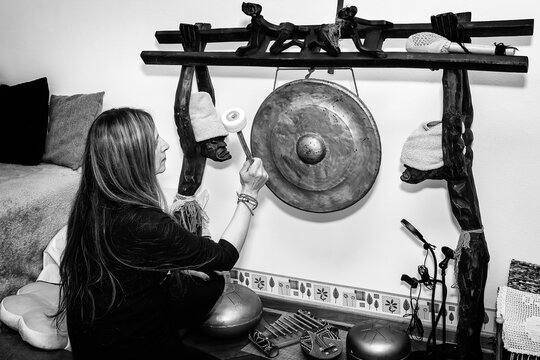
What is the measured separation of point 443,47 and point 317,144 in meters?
0.51

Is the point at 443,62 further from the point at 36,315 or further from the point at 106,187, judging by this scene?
the point at 36,315

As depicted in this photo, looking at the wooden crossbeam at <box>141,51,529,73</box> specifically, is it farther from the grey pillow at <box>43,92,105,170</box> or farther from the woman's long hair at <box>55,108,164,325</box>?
the grey pillow at <box>43,92,105,170</box>

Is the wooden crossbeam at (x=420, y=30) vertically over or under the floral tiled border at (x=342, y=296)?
over

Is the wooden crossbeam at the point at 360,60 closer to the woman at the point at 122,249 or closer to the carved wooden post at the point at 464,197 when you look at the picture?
the carved wooden post at the point at 464,197

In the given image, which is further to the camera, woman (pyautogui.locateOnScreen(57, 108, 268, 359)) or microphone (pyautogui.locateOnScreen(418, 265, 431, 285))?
microphone (pyautogui.locateOnScreen(418, 265, 431, 285))

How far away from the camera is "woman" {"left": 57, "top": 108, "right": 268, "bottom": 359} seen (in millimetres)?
1642

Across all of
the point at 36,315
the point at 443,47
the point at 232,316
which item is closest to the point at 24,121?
the point at 36,315

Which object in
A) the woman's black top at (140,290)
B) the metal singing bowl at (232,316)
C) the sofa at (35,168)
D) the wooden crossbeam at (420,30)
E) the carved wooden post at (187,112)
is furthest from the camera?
the sofa at (35,168)

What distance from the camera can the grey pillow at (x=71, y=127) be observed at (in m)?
2.88

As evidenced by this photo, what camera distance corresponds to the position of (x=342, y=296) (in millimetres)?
2680

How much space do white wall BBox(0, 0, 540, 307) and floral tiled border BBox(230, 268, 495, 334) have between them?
0.12ft

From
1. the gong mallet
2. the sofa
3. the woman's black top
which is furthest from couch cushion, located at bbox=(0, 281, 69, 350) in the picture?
the gong mallet

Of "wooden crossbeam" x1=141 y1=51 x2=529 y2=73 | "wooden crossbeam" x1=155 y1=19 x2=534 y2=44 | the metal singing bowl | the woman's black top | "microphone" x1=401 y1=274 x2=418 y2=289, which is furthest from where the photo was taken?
the metal singing bowl

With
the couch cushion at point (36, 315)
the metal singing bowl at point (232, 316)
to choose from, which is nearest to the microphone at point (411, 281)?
the metal singing bowl at point (232, 316)
